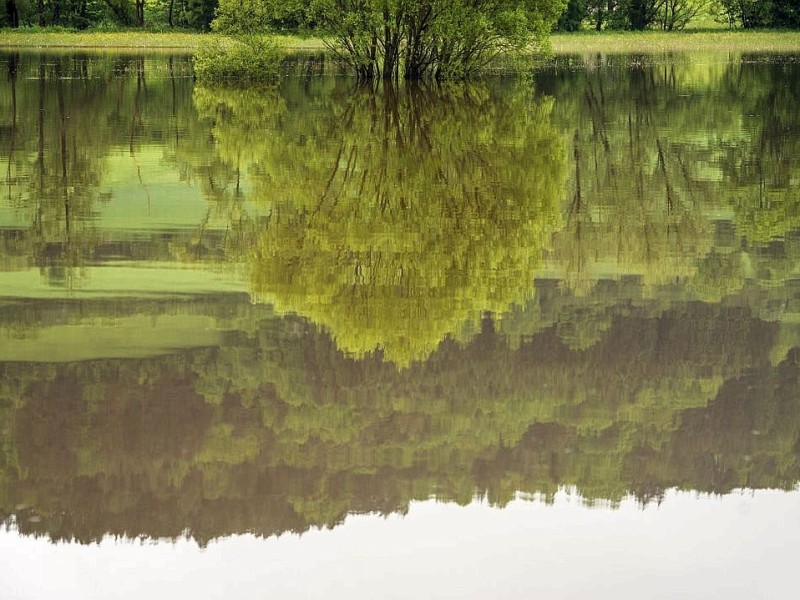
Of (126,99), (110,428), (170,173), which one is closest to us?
(110,428)

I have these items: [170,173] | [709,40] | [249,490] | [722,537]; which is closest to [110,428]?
[249,490]

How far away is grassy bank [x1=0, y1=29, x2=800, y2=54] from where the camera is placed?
80625 mm

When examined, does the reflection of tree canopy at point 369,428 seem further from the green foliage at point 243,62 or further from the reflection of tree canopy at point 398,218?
the green foliage at point 243,62

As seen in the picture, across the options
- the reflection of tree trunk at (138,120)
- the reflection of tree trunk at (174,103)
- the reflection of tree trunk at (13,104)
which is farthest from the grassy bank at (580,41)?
the reflection of tree trunk at (138,120)

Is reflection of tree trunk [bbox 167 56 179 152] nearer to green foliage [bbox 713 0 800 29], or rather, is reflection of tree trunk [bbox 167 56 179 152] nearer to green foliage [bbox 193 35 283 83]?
green foliage [bbox 193 35 283 83]

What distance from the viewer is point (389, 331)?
944 centimetres

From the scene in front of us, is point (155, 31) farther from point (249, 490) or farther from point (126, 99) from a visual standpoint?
point (249, 490)

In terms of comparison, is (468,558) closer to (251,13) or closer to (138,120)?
(138,120)

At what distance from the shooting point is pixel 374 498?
6.76 meters

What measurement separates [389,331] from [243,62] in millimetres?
35112

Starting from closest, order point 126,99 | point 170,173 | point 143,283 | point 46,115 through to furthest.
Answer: point 143,283, point 170,173, point 46,115, point 126,99

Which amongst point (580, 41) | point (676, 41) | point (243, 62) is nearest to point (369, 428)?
point (243, 62)

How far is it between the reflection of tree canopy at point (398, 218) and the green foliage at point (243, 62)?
17.5 meters

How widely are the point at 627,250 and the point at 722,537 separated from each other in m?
6.28
